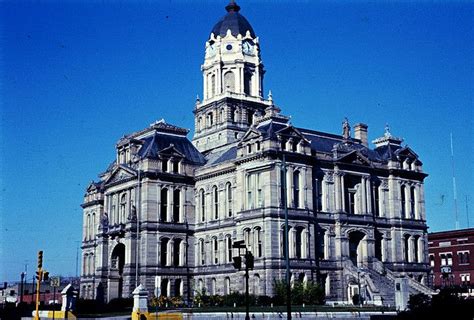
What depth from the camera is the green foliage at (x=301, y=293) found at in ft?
214

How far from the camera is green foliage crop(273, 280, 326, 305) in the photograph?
6525 cm

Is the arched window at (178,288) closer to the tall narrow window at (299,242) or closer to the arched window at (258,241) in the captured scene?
the arched window at (258,241)

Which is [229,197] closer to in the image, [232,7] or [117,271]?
[117,271]

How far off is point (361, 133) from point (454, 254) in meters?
23.2

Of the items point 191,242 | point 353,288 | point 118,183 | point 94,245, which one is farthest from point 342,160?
point 94,245

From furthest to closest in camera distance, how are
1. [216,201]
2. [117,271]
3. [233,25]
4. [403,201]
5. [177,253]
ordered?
1. [233,25]
2. [117,271]
3. [403,201]
4. [177,253]
5. [216,201]

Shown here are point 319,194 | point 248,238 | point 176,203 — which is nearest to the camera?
point 248,238

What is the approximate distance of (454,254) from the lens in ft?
317

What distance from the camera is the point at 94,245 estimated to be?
95.1 meters

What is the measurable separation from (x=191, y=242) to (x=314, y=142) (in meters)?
19.4

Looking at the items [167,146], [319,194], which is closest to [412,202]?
[319,194]

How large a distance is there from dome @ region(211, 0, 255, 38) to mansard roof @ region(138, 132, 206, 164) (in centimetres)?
2022

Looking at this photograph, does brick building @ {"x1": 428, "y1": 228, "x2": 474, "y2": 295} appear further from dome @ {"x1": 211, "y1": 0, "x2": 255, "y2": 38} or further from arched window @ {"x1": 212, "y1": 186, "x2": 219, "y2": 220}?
dome @ {"x1": 211, "y1": 0, "x2": 255, "y2": 38}

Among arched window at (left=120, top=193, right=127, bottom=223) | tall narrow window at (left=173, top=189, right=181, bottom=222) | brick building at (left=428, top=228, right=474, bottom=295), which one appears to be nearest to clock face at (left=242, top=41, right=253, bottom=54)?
tall narrow window at (left=173, top=189, right=181, bottom=222)
